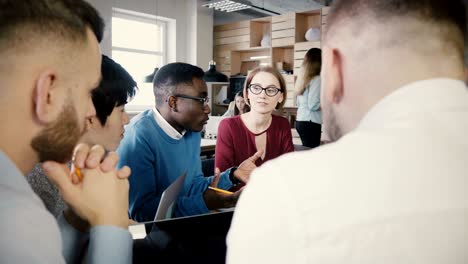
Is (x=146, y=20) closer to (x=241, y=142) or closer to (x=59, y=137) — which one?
(x=241, y=142)

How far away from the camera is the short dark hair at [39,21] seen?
0.60 meters

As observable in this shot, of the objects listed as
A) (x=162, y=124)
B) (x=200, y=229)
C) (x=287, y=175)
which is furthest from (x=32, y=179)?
(x=287, y=175)

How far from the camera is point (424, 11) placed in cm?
61

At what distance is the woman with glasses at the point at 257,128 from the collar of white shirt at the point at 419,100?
1.72 meters

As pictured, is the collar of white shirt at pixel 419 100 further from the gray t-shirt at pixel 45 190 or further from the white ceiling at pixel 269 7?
the white ceiling at pixel 269 7

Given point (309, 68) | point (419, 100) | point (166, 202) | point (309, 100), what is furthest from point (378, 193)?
point (309, 100)

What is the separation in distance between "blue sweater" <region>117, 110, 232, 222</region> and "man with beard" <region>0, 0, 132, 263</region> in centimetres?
72

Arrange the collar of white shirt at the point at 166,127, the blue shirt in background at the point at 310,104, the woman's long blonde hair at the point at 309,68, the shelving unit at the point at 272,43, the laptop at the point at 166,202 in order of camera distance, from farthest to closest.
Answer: the shelving unit at the point at 272,43 < the blue shirt in background at the point at 310,104 < the woman's long blonde hair at the point at 309,68 < the collar of white shirt at the point at 166,127 < the laptop at the point at 166,202

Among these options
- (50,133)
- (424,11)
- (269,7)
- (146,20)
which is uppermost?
(269,7)

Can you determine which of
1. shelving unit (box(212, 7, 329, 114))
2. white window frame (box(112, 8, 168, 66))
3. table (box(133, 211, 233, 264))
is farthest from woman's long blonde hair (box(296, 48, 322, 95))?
white window frame (box(112, 8, 168, 66))

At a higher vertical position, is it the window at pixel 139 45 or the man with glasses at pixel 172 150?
the window at pixel 139 45

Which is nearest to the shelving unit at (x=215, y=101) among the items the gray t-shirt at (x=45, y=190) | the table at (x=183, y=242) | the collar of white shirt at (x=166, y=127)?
the collar of white shirt at (x=166, y=127)

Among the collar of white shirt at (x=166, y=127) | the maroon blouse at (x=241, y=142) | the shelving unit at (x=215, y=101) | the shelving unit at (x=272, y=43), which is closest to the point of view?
the collar of white shirt at (x=166, y=127)

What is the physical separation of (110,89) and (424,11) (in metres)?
1.09
